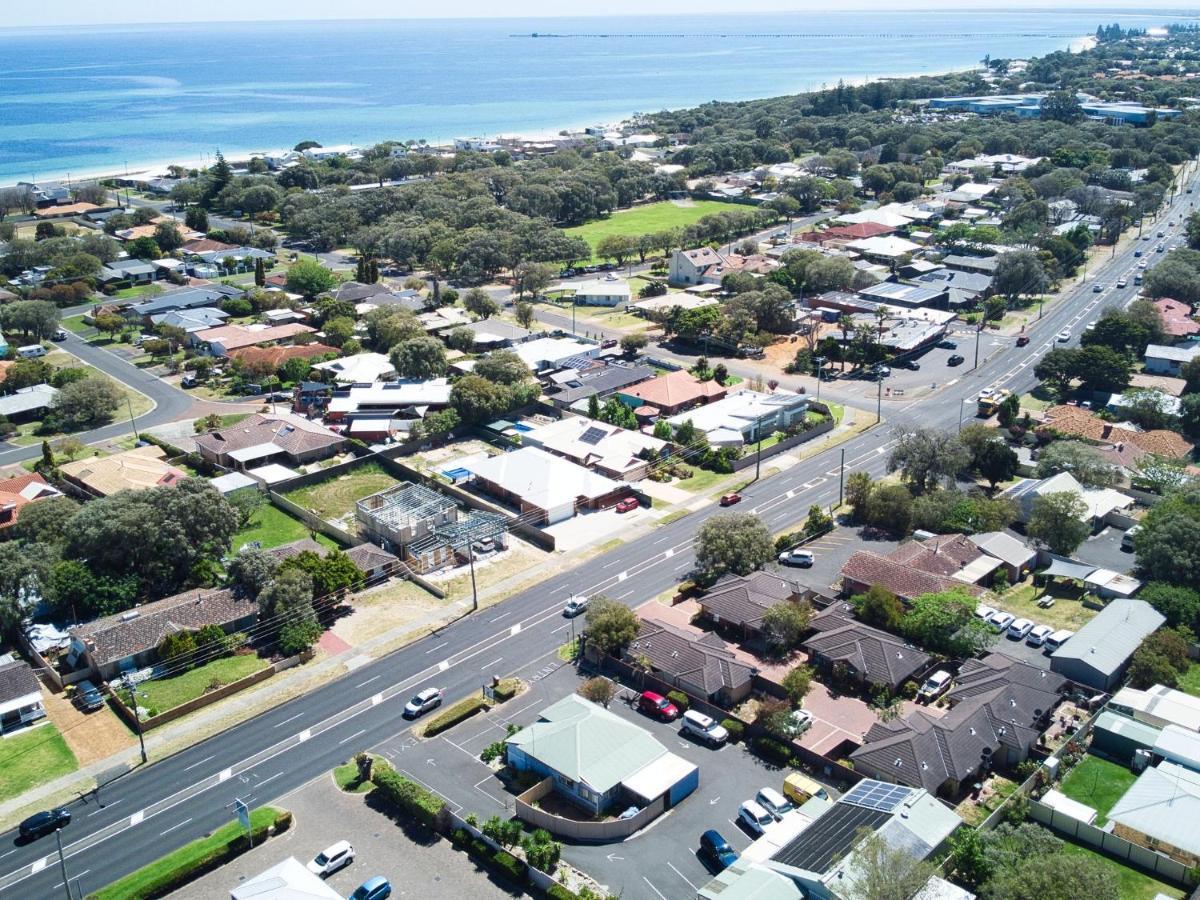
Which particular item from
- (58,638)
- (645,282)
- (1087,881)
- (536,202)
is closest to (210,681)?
(58,638)

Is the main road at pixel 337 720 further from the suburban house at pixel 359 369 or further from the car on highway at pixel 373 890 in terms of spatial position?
the suburban house at pixel 359 369

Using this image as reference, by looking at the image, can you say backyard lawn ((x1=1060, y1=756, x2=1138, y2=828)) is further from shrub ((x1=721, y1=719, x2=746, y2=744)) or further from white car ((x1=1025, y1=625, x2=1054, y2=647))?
shrub ((x1=721, y1=719, x2=746, y2=744))

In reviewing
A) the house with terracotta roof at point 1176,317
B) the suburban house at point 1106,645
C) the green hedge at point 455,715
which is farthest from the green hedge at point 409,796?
the house with terracotta roof at point 1176,317

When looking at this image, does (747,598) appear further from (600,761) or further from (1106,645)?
(1106,645)

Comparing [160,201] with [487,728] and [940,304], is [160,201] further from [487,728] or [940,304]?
[487,728]

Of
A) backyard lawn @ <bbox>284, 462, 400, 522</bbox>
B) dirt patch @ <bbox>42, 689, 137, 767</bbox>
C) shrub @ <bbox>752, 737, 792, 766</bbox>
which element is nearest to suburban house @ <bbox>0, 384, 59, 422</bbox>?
backyard lawn @ <bbox>284, 462, 400, 522</bbox>

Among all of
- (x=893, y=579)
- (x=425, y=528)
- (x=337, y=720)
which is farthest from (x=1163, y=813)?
(x=425, y=528)
